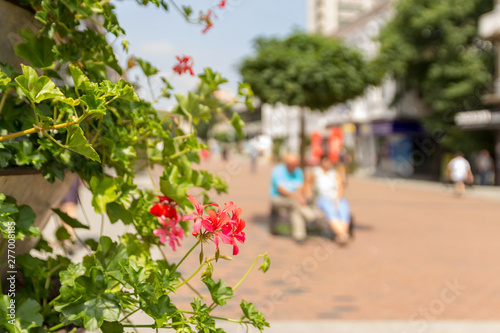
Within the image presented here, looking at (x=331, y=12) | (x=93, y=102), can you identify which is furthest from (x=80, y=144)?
(x=331, y=12)

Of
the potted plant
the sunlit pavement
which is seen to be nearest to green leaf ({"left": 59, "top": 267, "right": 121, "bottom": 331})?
the potted plant

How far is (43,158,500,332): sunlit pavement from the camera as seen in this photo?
485 centimetres

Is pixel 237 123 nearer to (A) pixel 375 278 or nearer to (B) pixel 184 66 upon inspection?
(B) pixel 184 66

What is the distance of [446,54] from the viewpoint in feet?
84.0

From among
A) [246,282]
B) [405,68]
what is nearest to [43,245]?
[246,282]

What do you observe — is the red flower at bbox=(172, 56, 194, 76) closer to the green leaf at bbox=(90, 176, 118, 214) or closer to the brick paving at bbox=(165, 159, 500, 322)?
the green leaf at bbox=(90, 176, 118, 214)

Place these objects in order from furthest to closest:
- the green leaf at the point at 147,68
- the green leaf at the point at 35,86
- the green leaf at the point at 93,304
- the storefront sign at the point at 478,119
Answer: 1. the storefront sign at the point at 478,119
2. the green leaf at the point at 147,68
3. the green leaf at the point at 93,304
4. the green leaf at the point at 35,86

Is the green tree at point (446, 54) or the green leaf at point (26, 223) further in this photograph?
the green tree at point (446, 54)

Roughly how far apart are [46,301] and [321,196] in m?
7.77

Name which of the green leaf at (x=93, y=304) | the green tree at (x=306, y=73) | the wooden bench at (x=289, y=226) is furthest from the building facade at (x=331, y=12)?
the green leaf at (x=93, y=304)

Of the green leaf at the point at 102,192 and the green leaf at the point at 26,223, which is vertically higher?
the green leaf at the point at 102,192

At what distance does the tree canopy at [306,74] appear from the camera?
9844 mm

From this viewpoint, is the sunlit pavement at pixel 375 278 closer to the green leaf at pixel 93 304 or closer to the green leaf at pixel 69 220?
the green leaf at pixel 69 220

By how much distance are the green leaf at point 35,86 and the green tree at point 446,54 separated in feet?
82.8
